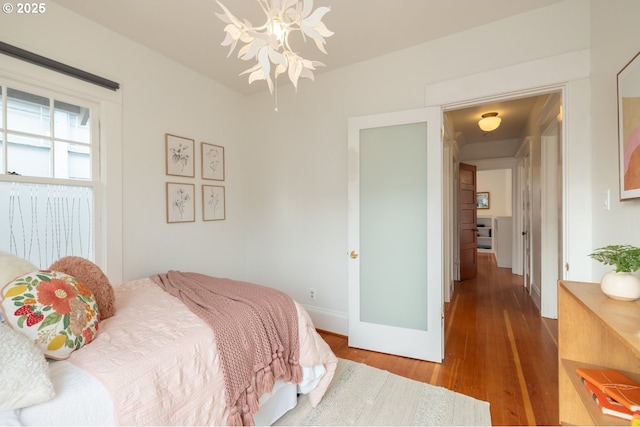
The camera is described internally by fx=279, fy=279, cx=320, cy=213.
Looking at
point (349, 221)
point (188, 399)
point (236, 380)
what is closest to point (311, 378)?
point (236, 380)

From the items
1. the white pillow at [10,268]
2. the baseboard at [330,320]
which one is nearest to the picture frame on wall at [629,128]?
the baseboard at [330,320]

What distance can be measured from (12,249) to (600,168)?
3767mm

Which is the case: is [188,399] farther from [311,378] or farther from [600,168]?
[600,168]

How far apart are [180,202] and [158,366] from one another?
78.4 inches

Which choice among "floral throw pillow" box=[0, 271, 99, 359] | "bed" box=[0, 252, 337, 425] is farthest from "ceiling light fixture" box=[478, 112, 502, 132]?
"floral throw pillow" box=[0, 271, 99, 359]

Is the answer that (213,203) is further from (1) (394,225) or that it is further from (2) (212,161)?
(1) (394,225)

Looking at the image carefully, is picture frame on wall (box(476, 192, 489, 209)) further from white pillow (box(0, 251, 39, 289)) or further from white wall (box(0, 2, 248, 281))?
white pillow (box(0, 251, 39, 289))

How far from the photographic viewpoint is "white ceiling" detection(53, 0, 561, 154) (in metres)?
1.97

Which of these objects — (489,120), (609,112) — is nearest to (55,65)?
(609,112)

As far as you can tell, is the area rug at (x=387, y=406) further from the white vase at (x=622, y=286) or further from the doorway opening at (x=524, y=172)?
the doorway opening at (x=524, y=172)

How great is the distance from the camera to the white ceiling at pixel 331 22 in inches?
77.7

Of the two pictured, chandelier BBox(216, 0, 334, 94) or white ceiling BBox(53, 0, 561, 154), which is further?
white ceiling BBox(53, 0, 561, 154)

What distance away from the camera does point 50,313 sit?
1108 mm

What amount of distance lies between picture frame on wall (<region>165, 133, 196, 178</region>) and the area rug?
89.2 inches
